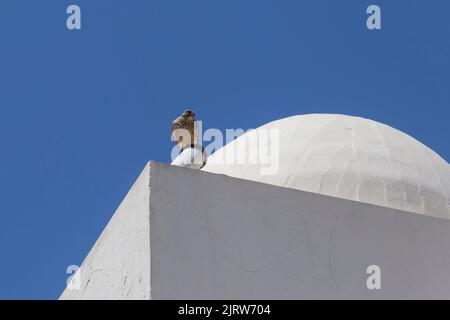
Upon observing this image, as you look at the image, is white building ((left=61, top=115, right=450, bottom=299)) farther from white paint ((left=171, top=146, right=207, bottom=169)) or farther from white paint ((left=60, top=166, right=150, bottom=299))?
white paint ((left=171, top=146, right=207, bottom=169))

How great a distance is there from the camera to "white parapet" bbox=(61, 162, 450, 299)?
8.37 m

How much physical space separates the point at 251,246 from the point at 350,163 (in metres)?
2.39

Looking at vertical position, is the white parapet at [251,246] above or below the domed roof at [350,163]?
below

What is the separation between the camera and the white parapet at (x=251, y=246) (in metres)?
8.37

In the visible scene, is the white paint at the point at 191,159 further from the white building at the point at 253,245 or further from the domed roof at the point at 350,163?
the domed roof at the point at 350,163

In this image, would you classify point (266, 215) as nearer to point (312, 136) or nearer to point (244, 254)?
point (244, 254)

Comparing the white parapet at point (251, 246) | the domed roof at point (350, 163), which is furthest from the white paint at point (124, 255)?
the domed roof at point (350, 163)

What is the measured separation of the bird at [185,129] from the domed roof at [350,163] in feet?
4.66

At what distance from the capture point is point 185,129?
374 inches

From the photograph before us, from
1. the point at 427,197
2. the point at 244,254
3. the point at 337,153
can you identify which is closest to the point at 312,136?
the point at 337,153

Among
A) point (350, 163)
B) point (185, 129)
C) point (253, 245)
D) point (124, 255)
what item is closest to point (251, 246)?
point (253, 245)

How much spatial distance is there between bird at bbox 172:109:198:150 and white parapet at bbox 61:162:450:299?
86 cm

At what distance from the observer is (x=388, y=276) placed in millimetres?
9234

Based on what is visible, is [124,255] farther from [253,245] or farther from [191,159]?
[191,159]
